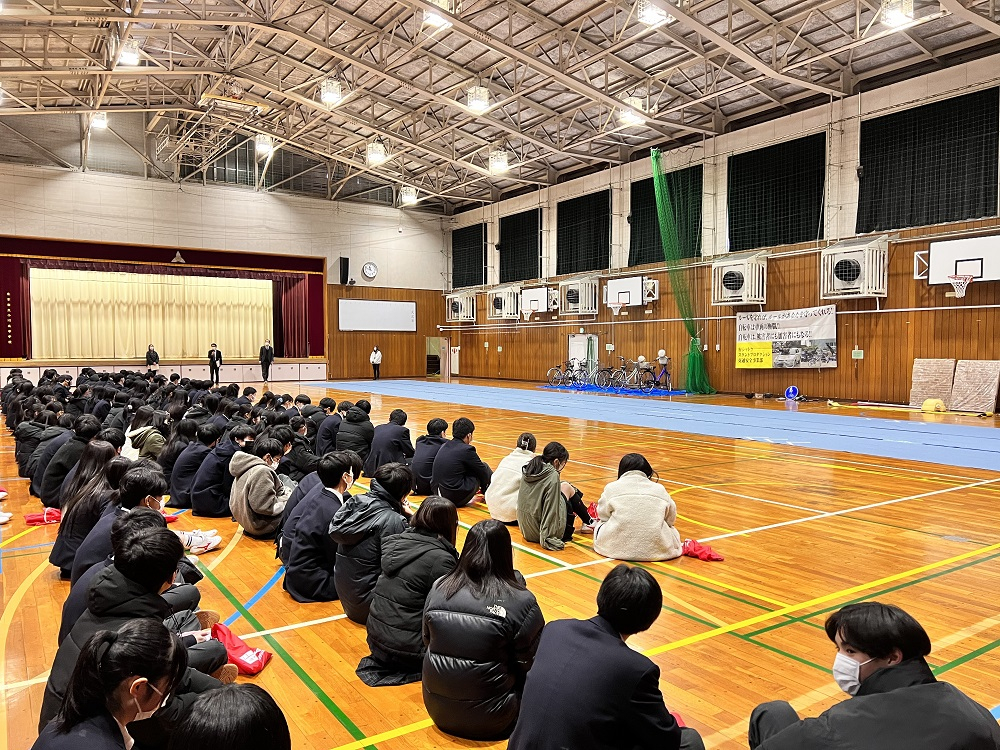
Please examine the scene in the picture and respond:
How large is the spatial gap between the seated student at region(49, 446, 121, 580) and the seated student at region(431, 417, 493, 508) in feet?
10.7

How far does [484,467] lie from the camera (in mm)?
7711

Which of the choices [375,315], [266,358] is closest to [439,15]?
[266,358]

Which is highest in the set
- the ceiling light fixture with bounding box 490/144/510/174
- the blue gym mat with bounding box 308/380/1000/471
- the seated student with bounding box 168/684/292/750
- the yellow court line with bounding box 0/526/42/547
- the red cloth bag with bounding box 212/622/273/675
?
the ceiling light fixture with bounding box 490/144/510/174

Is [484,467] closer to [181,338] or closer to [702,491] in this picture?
[702,491]

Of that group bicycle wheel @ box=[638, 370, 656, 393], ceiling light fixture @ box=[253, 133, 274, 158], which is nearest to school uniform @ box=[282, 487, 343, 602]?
bicycle wheel @ box=[638, 370, 656, 393]

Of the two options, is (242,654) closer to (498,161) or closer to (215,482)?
(215,482)

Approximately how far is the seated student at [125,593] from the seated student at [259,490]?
353 centimetres

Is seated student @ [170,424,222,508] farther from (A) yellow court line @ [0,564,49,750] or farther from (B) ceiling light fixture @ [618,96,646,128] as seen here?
(B) ceiling light fixture @ [618,96,646,128]

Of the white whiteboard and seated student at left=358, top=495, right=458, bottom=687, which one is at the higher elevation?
the white whiteboard

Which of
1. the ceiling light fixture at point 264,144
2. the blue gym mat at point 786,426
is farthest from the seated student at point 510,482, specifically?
the ceiling light fixture at point 264,144

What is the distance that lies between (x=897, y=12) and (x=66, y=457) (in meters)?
15.0

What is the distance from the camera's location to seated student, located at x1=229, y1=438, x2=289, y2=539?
6418 mm

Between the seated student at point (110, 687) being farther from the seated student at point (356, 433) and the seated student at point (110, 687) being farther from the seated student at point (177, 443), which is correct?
the seated student at point (356, 433)

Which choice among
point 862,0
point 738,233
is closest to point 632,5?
point 862,0
